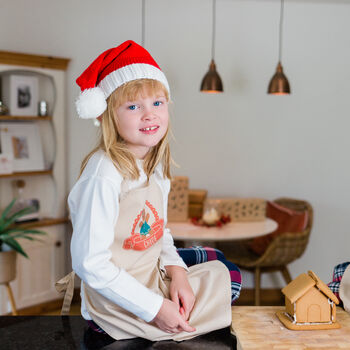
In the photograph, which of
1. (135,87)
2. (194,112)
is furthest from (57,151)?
(135,87)

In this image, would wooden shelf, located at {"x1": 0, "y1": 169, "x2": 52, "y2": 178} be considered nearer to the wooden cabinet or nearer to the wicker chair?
the wooden cabinet

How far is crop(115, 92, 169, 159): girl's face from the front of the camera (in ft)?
4.03

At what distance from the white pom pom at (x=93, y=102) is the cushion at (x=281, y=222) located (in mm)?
2815

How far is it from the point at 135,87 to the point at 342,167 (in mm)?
3360

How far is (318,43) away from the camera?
4.14 metres

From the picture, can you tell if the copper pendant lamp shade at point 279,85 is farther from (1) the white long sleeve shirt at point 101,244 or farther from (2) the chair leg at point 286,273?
(1) the white long sleeve shirt at point 101,244

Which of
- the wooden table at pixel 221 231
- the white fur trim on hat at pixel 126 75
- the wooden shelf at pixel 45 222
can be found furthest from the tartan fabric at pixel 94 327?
the wooden shelf at pixel 45 222

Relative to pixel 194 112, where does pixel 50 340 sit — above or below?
below

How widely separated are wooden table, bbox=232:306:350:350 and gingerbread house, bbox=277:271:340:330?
0.8 inches

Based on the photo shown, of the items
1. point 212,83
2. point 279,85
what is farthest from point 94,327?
point 279,85

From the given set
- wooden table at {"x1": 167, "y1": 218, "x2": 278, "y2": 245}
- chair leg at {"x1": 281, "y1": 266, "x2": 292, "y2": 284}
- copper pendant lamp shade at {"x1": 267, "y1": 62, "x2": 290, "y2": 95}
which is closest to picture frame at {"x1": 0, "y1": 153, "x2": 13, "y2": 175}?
wooden table at {"x1": 167, "y1": 218, "x2": 278, "y2": 245}

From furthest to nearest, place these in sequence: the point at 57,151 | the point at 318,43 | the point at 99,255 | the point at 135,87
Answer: the point at 318,43
the point at 57,151
the point at 135,87
the point at 99,255

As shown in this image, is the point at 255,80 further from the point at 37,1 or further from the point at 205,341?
the point at 205,341

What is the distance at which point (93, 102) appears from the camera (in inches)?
48.9
